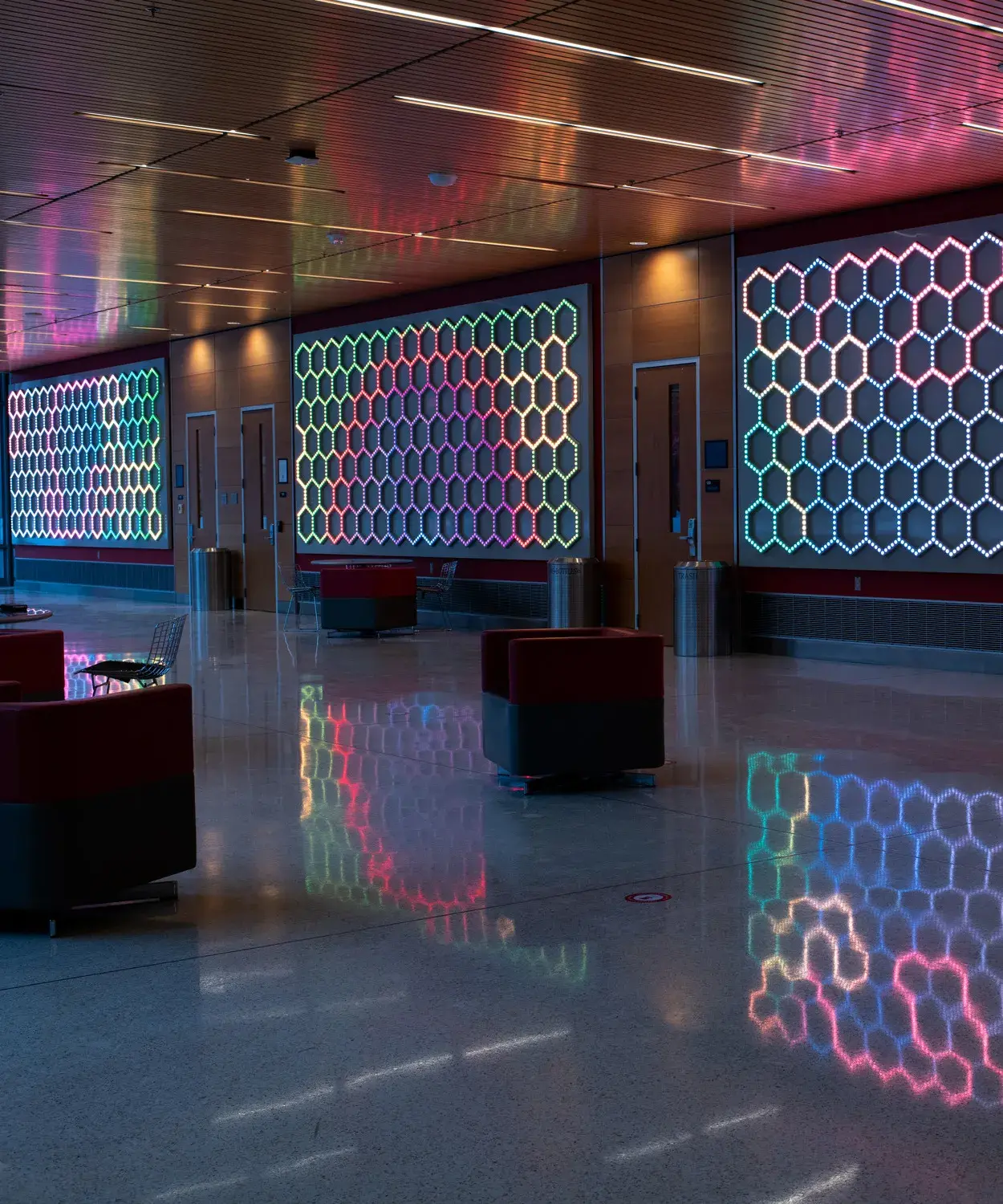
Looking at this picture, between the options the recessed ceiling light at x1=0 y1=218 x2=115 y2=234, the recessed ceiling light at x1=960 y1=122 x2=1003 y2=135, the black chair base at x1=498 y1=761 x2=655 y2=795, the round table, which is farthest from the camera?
A: the recessed ceiling light at x1=0 y1=218 x2=115 y2=234

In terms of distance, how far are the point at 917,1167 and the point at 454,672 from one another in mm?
9476

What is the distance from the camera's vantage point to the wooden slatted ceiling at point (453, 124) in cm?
746

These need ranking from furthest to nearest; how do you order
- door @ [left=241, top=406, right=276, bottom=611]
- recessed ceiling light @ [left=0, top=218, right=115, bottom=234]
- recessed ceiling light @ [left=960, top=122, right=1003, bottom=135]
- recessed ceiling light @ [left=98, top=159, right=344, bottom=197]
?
1. door @ [left=241, top=406, right=276, bottom=611]
2. recessed ceiling light @ [left=0, top=218, right=115, bottom=234]
3. recessed ceiling light @ [left=98, top=159, right=344, bottom=197]
4. recessed ceiling light @ [left=960, top=122, right=1003, bottom=135]

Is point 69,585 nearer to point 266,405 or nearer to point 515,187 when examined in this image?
point 266,405

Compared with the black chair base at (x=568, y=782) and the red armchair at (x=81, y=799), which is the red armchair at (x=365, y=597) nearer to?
the black chair base at (x=568, y=782)

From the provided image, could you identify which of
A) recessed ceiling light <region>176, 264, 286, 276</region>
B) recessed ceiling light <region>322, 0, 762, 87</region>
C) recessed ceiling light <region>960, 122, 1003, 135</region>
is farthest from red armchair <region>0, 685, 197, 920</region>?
recessed ceiling light <region>176, 264, 286, 276</region>

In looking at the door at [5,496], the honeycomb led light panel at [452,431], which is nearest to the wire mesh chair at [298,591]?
the honeycomb led light panel at [452,431]

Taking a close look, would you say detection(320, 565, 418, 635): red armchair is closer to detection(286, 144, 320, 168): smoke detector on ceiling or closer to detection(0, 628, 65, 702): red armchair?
detection(286, 144, 320, 168): smoke detector on ceiling

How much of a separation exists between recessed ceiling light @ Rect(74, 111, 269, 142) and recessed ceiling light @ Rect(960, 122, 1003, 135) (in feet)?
15.0

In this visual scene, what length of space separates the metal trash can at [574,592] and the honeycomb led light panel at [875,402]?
194 cm

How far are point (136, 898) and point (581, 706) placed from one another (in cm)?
258

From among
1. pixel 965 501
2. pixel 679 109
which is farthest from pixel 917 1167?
pixel 965 501

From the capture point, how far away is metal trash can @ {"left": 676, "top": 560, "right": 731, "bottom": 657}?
1336 cm

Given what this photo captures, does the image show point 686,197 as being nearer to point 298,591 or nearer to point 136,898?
point 298,591
